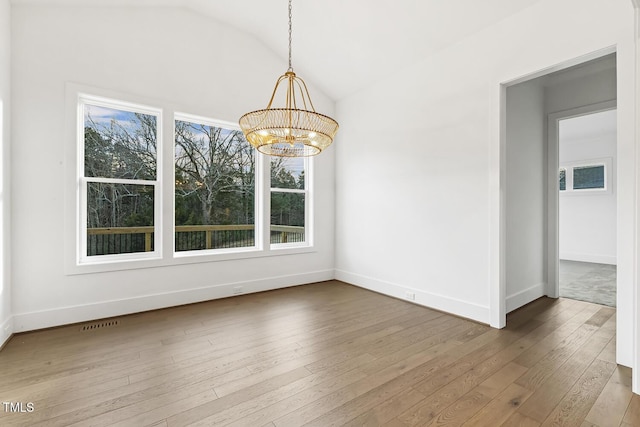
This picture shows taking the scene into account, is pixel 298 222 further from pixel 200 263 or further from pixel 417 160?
pixel 417 160

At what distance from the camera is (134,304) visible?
3420mm

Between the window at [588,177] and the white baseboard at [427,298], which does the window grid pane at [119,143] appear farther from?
the window at [588,177]

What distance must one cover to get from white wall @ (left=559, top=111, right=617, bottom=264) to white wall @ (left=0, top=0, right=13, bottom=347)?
8942mm

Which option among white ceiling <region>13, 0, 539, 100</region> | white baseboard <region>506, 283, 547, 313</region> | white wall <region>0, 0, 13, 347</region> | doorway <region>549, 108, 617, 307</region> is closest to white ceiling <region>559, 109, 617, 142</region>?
doorway <region>549, 108, 617, 307</region>

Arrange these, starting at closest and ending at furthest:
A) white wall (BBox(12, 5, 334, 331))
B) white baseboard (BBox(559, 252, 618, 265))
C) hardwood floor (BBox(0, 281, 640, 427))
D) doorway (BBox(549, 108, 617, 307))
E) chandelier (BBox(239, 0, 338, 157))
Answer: hardwood floor (BBox(0, 281, 640, 427)) < chandelier (BBox(239, 0, 338, 157)) < white wall (BBox(12, 5, 334, 331)) < doorway (BBox(549, 108, 617, 307)) < white baseboard (BBox(559, 252, 618, 265))

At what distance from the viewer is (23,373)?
219cm

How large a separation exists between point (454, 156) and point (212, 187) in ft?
10.2

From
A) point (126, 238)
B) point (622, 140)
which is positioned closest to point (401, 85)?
point (622, 140)

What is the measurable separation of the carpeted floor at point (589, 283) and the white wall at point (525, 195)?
59 cm

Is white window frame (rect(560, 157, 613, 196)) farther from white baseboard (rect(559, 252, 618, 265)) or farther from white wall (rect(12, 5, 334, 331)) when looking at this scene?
white wall (rect(12, 5, 334, 331))

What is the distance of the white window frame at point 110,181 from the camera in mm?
3232

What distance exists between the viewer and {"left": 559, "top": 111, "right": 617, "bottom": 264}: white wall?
6.67 m

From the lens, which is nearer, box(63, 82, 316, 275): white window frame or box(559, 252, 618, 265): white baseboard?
box(63, 82, 316, 275): white window frame

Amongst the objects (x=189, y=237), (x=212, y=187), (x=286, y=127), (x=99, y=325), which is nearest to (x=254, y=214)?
(x=212, y=187)
